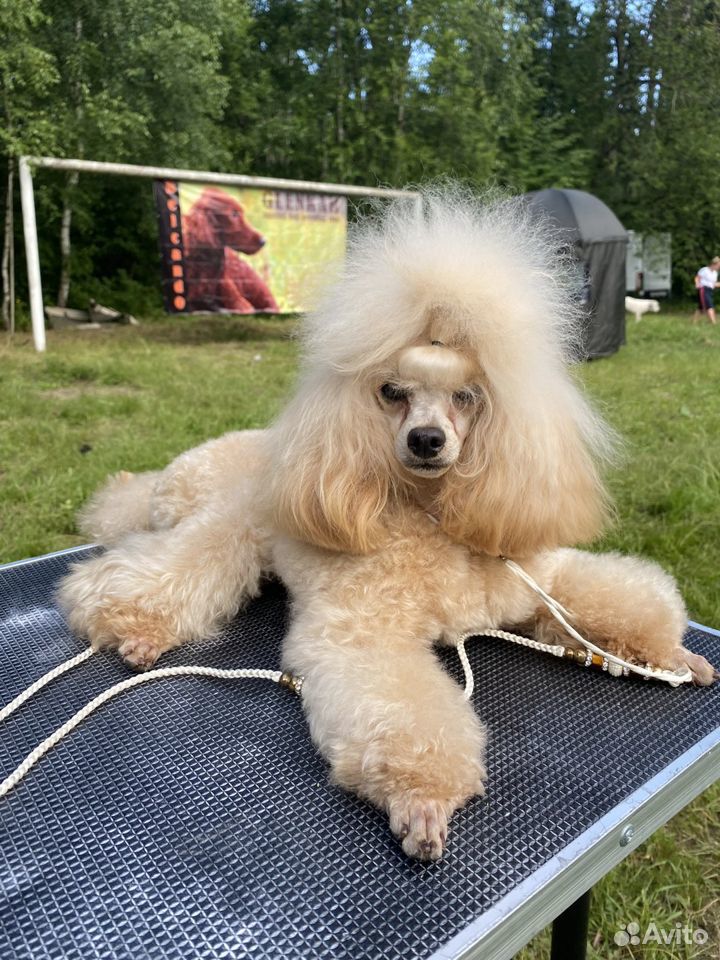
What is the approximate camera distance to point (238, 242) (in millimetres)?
6973

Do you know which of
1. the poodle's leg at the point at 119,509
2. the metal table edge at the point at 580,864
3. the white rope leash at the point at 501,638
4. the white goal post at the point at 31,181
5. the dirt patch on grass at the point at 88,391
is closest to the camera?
the metal table edge at the point at 580,864

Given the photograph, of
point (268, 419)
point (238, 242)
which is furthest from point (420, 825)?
point (238, 242)

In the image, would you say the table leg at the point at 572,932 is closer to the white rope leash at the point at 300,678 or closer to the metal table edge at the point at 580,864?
the metal table edge at the point at 580,864

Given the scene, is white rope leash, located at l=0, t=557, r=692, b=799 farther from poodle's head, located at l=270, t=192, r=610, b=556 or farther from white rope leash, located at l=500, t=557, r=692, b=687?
poodle's head, located at l=270, t=192, r=610, b=556

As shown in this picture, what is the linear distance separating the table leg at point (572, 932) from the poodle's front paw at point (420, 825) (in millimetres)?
288

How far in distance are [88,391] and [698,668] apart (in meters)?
4.24

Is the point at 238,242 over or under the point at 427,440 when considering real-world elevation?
over

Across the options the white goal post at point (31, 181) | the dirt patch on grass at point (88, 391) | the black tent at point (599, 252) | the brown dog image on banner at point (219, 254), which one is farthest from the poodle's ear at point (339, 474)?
the brown dog image on banner at point (219, 254)

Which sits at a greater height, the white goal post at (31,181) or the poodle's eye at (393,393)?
the white goal post at (31,181)

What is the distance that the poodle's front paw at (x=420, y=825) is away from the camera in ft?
2.71

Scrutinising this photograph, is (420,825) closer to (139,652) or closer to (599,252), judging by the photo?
(139,652)

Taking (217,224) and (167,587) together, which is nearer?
(167,587)

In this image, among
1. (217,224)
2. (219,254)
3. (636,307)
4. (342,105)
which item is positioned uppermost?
(342,105)

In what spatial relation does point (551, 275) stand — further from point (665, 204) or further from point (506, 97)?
point (665, 204)
